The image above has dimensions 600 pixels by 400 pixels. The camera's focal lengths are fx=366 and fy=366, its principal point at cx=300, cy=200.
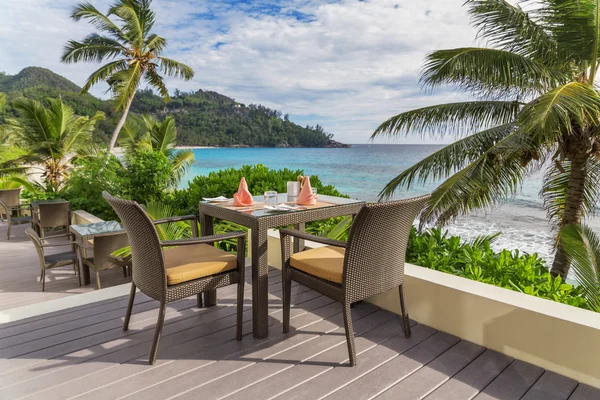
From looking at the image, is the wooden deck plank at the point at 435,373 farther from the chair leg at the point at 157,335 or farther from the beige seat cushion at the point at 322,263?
the chair leg at the point at 157,335

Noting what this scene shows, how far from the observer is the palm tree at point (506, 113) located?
13.9 feet

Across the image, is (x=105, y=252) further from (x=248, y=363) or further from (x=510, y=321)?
(x=510, y=321)

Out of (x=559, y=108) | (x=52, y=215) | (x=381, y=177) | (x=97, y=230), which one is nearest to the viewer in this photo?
(x=559, y=108)

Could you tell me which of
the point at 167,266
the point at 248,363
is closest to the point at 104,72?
the point at 167,266

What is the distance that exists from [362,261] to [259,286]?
0.65 meters

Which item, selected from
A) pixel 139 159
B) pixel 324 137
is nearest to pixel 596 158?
pixel 139 159

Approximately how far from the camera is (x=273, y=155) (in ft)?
126

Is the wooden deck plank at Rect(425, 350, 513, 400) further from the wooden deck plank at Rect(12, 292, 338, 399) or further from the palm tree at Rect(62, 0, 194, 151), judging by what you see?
the palm tree at Rect(62, 0, 194, 151)

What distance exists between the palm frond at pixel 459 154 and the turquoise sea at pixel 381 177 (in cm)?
98

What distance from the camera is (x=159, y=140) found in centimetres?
965

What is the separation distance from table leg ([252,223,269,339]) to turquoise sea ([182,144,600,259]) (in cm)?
404

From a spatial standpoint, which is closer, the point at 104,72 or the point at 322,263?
the point at 322,263

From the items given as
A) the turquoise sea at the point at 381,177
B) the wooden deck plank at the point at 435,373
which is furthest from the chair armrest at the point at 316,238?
the turquoise sea at the point at 381,177

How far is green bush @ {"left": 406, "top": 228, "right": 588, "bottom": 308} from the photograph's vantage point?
7.79 feet
